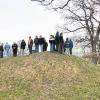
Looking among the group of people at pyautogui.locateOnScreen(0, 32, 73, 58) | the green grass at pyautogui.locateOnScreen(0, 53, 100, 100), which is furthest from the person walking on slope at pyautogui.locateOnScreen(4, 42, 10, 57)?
the green grass at pyautogui.locateOnScreen(0, 53, 100, 100)

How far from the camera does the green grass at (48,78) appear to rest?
23.2 metres

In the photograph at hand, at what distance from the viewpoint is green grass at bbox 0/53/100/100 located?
23.2 m

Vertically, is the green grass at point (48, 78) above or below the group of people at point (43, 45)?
below

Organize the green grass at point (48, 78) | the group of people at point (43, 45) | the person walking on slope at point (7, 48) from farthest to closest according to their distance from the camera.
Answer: the person walking on slope at point (7, 48), the group of people at point (43, 45), the green grass at point (48, 78)

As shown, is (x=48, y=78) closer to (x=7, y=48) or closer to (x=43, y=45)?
(x=43, y=45)

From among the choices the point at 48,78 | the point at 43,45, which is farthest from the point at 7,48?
the point at 48,78

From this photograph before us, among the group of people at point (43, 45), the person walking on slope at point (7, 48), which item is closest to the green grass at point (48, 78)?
the group of people at point (43, 45)

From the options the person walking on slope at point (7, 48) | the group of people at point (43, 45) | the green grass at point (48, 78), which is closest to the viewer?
the green grass at point (48, 78)

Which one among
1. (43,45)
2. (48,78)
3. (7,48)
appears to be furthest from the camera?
(7,48)

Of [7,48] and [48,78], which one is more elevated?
[7,48]

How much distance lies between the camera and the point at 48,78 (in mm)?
25297

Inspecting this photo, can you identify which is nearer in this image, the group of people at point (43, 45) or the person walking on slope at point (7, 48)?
the group of people at point (43, 45)

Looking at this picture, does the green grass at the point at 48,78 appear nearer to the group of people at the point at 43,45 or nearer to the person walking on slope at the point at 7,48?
the group of people at the point at 43,45

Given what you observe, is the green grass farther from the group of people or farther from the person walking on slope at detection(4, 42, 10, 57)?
the person walking on slope at detection(4, 42, 10, 57)
